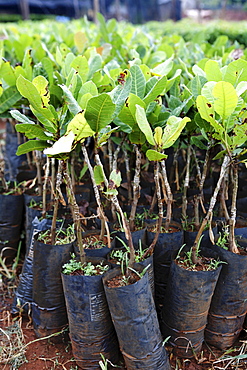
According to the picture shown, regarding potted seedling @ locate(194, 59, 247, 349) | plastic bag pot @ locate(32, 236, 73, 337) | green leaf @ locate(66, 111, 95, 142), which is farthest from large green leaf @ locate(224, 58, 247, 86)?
plastic bag pot @ locate(32, 236, 73, 337)

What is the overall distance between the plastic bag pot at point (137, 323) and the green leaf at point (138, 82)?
0.77 m

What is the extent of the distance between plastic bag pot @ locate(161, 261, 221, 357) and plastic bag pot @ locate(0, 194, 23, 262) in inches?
44.1

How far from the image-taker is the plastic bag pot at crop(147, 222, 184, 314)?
69.6 inches

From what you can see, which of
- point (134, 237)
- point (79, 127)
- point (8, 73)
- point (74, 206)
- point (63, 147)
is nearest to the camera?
point (63, 147)

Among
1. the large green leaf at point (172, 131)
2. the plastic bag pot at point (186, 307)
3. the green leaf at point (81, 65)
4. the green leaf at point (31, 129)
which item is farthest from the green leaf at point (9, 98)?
the plastic bag pot at point (186, 307)

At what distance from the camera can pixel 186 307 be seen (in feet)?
5.17

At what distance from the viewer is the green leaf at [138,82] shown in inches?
60.1

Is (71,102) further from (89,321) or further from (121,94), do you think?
(89,321)

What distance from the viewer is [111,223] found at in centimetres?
193

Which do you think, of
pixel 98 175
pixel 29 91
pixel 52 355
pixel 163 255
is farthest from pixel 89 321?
pixel 29 91

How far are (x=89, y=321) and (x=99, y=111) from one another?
87 centimetres

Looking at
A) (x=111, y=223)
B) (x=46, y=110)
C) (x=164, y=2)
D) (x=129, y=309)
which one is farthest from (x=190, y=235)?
(x=164, y=2)

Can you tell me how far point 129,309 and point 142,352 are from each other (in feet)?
0.67

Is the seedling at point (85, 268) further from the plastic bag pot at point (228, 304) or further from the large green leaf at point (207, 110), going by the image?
the large green leaf at point (207, 110)
